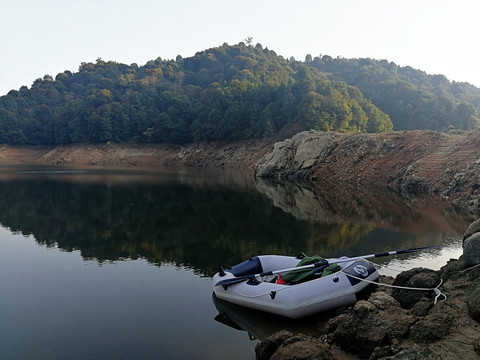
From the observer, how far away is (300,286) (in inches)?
396

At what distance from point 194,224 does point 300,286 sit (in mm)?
13044

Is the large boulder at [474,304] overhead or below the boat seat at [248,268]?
overhead

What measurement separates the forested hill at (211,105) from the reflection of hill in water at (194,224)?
4352cm

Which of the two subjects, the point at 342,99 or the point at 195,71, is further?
the point at 195,71

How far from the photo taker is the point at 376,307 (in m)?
8.39

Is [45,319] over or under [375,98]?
under

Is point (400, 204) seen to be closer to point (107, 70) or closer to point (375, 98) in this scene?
point (375, 98)

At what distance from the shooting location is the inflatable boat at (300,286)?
9.84 metres

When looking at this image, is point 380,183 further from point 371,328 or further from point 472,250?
point 371,328

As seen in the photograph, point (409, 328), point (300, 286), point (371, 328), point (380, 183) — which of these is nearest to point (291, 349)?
point (371, 328)

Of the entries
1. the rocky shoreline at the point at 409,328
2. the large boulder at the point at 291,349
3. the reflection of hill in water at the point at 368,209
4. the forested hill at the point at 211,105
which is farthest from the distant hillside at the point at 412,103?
the large boulder at the point at 291,349

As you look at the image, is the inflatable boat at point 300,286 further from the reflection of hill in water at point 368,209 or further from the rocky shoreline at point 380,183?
the reflection of hill in water at point 368,209

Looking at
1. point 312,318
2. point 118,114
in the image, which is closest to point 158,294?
point 312,318

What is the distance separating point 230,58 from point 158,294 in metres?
139
